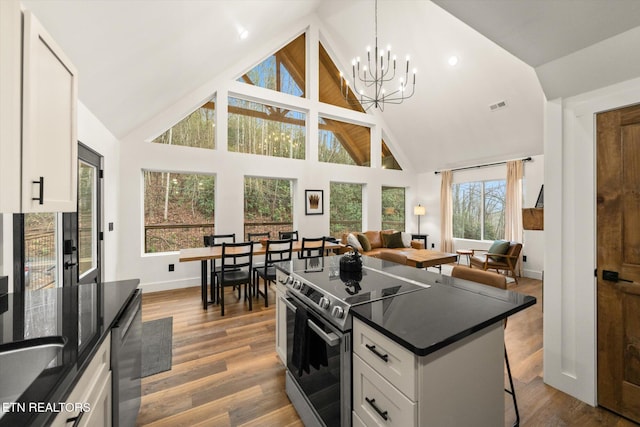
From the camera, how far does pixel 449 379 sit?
101 centimetres

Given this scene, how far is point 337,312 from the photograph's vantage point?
1252 millimetres

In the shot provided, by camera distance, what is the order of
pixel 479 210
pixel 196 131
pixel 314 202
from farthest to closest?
pixel 479 210, pixel 314 202, pixel 196 131

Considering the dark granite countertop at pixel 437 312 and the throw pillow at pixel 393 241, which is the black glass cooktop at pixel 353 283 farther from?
the throw pillow at pixel 393 241

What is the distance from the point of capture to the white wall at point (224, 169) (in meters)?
4.18

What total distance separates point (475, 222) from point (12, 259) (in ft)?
25.1

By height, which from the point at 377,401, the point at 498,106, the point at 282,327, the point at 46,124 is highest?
the point at 498,106

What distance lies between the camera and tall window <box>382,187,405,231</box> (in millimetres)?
7180

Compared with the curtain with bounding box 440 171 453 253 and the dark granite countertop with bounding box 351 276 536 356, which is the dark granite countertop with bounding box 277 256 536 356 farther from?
the curtain with bounding box 440 171 453 253

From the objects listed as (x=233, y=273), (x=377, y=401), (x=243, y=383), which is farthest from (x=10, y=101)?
(x=233, y=273)

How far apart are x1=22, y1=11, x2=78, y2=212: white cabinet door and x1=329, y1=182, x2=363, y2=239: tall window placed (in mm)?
5132

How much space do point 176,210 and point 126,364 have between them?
12.4ft

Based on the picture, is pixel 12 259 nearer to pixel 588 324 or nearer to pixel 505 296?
pixel 505 296

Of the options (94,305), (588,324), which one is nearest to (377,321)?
(94,305)

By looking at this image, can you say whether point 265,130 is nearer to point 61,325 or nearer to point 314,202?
point 314,202
